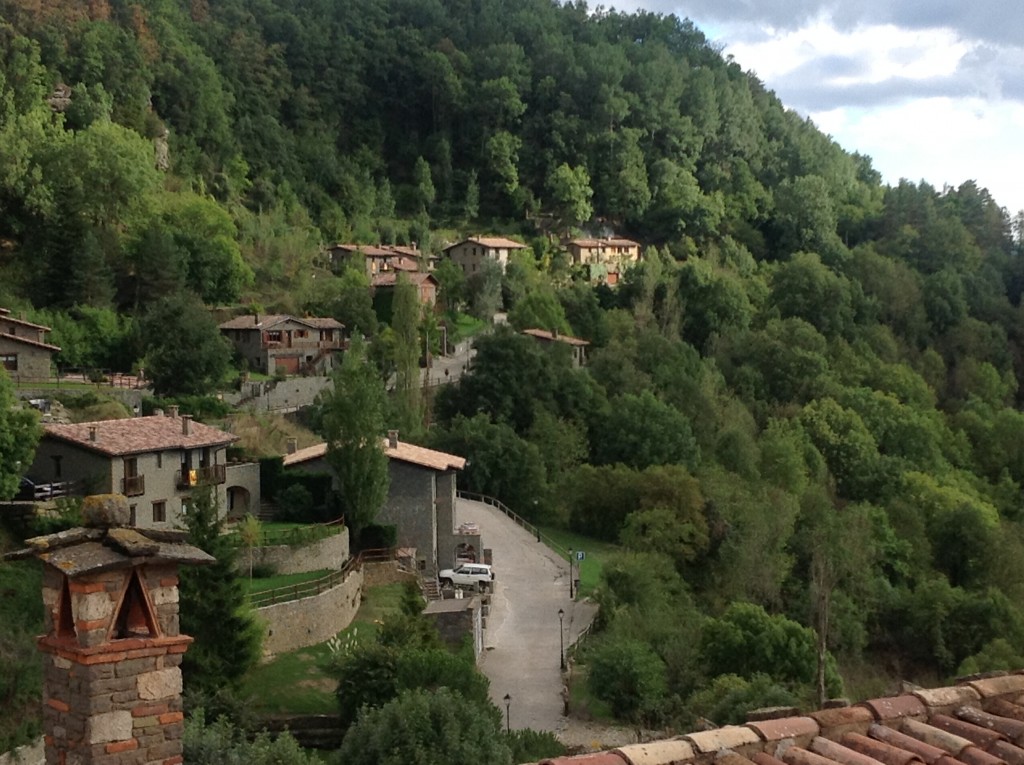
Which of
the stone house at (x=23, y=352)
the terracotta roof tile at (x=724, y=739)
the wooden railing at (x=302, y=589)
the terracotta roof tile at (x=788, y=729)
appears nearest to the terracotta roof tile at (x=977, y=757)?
the terracotta roof tile at (x=788, y=729)

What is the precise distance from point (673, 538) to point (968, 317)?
43.8 metres

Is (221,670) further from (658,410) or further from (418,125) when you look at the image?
(418,125)

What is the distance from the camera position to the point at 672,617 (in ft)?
95.9

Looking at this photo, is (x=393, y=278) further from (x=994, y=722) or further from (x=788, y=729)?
(x=788, y=729)

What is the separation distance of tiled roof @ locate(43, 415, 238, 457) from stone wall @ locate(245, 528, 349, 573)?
322 centimetres

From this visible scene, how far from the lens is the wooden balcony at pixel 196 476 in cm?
2727

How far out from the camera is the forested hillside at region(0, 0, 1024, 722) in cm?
3584

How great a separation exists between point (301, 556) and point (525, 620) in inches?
234

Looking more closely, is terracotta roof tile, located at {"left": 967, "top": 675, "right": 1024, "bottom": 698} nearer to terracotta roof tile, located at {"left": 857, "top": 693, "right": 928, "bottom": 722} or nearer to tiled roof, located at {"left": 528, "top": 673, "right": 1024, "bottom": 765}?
tiled roof, located at {"left": 528, "top": 673, "right": 1024, "bottom": 765}

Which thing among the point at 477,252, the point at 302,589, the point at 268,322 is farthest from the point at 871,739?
the point at 477,252

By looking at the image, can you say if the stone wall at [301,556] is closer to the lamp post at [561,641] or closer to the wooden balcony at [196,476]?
the wooden balcony at [196,476]

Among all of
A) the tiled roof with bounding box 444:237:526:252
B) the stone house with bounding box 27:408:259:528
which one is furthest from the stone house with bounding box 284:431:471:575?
the tiled roof with bounding box 444:237:526:252

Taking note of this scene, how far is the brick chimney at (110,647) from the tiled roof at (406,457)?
76.3ft

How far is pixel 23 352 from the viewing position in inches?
1385
